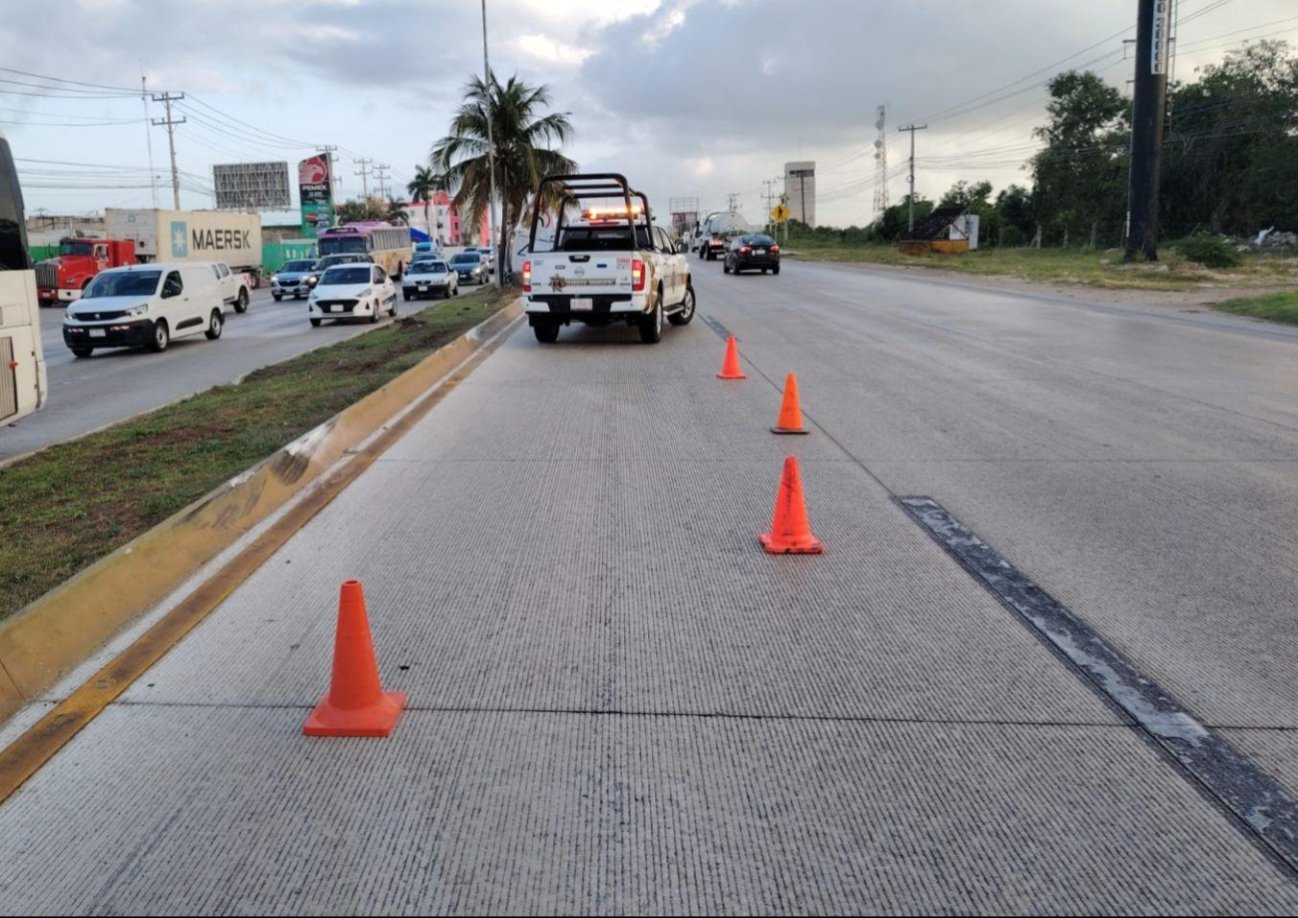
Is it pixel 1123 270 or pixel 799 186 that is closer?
pixel 1123 270

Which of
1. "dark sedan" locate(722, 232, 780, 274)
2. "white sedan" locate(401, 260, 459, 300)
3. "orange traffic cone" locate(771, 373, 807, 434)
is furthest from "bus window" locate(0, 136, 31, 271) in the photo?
"dark sedan" locate(722, 232, 780, 274)

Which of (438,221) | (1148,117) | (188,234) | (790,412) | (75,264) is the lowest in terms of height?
(790,412)

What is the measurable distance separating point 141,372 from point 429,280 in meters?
21.2

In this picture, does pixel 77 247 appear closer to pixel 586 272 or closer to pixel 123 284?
pixel 123 284

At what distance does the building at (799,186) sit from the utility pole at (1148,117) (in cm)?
9572

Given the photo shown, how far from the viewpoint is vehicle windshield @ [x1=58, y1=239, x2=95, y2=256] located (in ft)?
148

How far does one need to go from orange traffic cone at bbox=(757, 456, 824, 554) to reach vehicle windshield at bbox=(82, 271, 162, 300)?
65.1 feet

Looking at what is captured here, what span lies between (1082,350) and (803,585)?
39.3 ft

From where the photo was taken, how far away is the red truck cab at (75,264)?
43.2 metres

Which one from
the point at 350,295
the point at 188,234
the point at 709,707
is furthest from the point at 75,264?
the point at 709,707

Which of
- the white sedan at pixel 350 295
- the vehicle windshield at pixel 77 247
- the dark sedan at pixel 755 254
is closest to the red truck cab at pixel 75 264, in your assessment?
the vehicle windshield at pixel 77 247

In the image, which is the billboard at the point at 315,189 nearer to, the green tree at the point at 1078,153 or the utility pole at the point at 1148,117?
the green tree at the point at 1078,153

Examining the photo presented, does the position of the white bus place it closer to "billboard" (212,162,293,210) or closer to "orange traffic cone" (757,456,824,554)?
"orange traffic cone" (757,456,824,554)

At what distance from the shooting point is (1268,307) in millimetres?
23078
